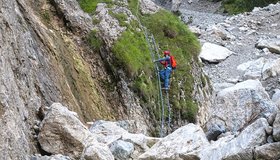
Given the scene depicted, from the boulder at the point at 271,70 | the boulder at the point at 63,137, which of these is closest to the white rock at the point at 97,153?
the boulder at the point at 63,137

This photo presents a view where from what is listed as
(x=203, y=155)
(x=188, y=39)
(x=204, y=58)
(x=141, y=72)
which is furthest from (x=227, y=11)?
(x=203, y=155)

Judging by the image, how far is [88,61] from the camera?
1703 centimetres

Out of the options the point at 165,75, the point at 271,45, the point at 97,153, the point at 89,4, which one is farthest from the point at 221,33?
the point at 97,153

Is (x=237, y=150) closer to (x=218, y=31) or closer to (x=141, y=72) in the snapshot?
(x=141, y=72)

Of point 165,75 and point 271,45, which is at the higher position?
A: point 165,75

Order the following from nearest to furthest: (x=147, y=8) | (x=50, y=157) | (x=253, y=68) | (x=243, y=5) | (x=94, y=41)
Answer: (x=50, y=157) < (x=94, y=41) < (x=147, y=8) < (x=253, y=68) < (x=243, y=5)

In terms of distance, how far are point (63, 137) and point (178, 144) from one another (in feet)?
10.2

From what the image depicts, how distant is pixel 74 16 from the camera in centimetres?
1736

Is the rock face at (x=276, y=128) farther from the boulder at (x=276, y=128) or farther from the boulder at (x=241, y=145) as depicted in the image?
the boulder at (x=241, y=145)

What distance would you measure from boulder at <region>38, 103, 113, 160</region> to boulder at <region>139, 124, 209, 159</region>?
1555 millimetres

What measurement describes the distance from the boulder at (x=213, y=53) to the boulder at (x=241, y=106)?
62.5 feet

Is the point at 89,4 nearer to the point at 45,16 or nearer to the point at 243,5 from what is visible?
the point at 45,16

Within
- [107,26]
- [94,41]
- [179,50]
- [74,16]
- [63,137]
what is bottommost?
[179,50]

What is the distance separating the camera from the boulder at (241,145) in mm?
10762
